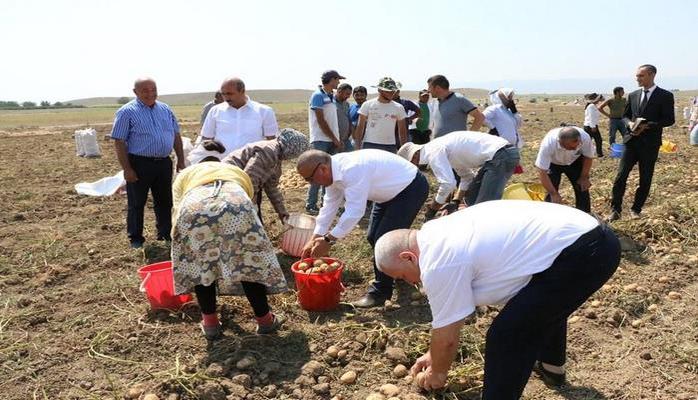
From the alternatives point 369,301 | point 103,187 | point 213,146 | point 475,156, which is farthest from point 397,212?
point 103,187

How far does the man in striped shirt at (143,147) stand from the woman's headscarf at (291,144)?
166cm

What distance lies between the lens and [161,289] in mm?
4000

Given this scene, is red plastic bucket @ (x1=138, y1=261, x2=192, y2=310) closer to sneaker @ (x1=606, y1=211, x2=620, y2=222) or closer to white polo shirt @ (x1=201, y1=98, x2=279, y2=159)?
white polo shirt @ (x1=201, y1=98, x2=279, y2=159)

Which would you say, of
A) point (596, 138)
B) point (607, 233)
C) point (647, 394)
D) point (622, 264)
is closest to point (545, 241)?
point (607, 233)

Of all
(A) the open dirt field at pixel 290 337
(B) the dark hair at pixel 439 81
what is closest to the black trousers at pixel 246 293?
(A) the open dirt field at pixel 290 337

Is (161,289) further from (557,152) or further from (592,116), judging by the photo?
(592,116)

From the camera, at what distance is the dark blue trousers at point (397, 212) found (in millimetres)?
4008

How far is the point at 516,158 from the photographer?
4.86 metres

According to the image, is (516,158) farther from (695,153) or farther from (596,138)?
(695,153)

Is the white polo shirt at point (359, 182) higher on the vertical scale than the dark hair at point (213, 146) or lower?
lower

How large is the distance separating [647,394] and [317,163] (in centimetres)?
239

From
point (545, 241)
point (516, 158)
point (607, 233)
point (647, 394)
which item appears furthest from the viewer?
point (516, 158)

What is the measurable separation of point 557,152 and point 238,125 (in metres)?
3.26

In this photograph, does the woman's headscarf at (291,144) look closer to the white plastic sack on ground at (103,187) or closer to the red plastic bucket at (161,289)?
the red plastic bucket at (161,289)
